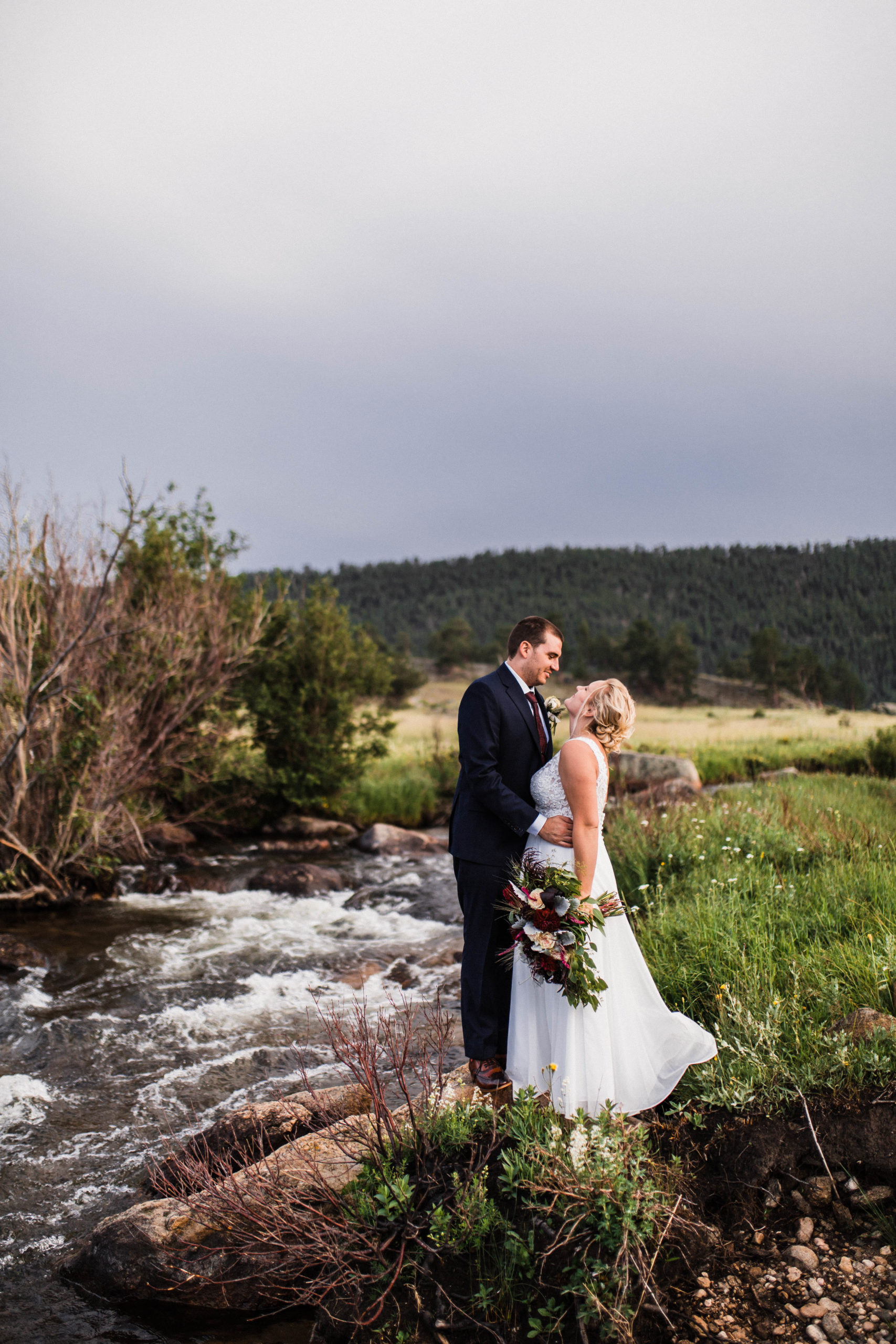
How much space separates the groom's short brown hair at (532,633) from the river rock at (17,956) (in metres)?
7.45

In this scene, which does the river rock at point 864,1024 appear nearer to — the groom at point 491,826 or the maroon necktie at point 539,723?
the groom at point 491,826

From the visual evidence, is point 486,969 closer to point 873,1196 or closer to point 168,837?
point 873,1196

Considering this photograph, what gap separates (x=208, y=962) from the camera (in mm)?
9828

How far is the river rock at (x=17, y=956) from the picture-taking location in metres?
9.41

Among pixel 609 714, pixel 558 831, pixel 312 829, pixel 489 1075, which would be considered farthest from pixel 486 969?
pixel 312 829

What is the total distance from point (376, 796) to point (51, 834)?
325 inches

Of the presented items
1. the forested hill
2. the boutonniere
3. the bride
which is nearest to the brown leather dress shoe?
the bride

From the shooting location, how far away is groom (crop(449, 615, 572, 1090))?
491 centimetres

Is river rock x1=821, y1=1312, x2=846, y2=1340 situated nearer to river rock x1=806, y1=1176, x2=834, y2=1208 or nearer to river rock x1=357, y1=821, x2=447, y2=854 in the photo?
river rock x1=806, y1=1176, x2=834, y2=1208

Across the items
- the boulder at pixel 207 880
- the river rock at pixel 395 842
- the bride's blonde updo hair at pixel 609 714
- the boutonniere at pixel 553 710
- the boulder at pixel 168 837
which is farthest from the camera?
the river rock at pixel 395 842

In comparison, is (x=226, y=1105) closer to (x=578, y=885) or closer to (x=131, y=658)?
(x=578, y=885)

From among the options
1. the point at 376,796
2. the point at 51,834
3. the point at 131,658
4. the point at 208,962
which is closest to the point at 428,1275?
the point at 208,962

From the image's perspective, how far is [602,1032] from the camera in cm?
433

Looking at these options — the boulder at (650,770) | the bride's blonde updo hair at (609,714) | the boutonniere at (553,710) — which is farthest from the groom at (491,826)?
the boulder at (650,770)
